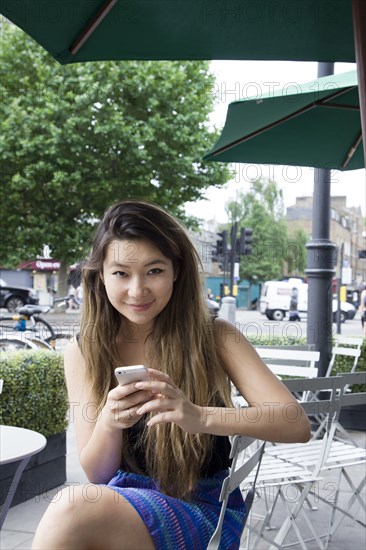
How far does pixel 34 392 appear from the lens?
13.0ft

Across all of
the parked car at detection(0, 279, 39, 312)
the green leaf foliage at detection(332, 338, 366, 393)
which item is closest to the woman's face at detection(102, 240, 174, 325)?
the green leaf foliage at detection(332, 338, 366, 393)

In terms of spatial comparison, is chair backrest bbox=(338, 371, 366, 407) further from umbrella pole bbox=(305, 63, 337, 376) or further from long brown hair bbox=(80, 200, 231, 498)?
umbrella pole bbox=(305, 63, 337, 376)

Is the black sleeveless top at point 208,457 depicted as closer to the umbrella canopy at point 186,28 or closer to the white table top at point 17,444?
the white table top at point 17,444

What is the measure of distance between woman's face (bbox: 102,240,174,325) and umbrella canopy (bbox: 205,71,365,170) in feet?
7.15

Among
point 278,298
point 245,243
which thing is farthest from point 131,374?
point 278,298

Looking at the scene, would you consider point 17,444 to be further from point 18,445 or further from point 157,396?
point 157,396

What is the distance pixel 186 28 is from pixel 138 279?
1.42m

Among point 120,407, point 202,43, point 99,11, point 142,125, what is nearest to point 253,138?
point 202,43

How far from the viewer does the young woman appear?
5.00 feet

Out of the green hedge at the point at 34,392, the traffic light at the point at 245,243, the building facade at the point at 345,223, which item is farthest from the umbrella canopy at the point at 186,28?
the building facade at the point at 345,223

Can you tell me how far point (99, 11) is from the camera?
257 centimetres

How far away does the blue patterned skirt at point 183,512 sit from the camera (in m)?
1.54

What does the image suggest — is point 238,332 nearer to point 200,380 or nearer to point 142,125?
point 200,380

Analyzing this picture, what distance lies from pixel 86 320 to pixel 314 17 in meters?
1.65
